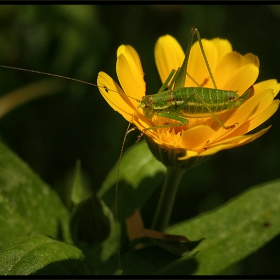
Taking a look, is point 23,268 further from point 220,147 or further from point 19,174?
point 220,147

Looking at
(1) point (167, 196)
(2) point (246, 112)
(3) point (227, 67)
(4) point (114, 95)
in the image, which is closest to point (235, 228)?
(1) point (167, 196)

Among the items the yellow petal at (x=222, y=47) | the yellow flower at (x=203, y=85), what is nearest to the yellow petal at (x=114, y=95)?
the yellow flower at (x=203, y=85)

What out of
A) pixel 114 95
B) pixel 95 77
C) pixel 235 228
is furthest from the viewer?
pixel 95 77

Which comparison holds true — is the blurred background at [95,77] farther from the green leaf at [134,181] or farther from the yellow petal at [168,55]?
the yellow petal at [168,55]

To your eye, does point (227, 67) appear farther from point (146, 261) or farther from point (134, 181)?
point (146, 261)

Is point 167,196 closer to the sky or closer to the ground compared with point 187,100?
closer to the ground

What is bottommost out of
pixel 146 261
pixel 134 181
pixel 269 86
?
pixel 146 261

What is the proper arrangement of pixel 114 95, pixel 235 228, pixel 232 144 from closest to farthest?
pixel 232 144 → pixel 114 95 → pixel 235 228

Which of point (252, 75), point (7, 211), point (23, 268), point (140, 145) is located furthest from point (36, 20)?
point (23, 268)
